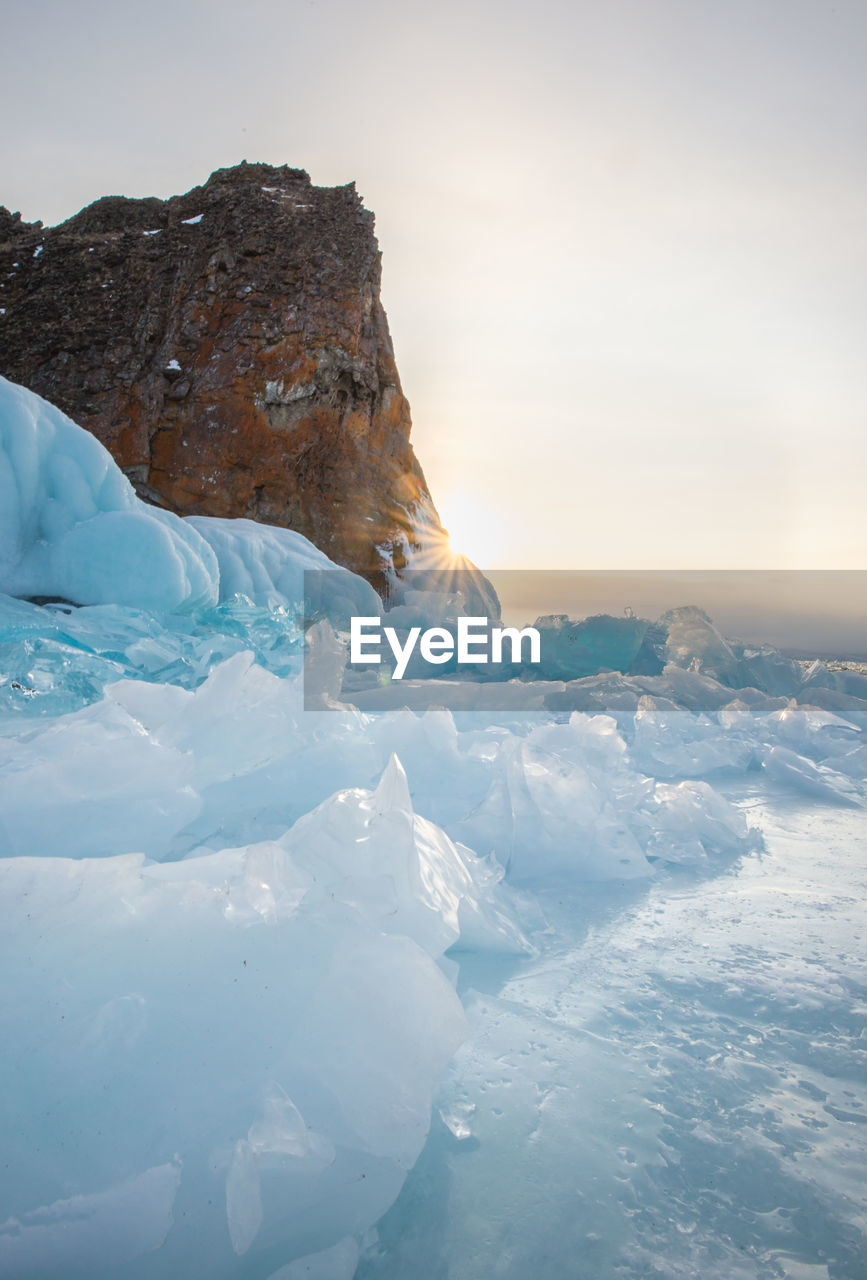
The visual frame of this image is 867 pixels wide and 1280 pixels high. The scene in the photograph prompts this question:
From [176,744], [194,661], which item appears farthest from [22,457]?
[176,744]

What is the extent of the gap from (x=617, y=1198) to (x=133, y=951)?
0.70m

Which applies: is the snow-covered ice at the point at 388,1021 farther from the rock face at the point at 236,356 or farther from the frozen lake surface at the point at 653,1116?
the rock face at the point at 236,356

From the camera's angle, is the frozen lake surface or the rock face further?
the rock face

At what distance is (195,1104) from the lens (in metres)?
0.76

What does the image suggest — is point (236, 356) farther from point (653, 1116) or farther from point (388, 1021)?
point (653, 1116)

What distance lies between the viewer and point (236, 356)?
1133 centimetres

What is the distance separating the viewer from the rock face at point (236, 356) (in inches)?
444

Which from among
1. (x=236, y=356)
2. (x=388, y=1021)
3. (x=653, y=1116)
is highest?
(x=236, y=356)

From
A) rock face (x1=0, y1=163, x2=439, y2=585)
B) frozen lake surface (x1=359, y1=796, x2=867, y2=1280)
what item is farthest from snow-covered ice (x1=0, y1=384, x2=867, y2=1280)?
rock face (x1=0, y1=163, x2=439, y2=585)

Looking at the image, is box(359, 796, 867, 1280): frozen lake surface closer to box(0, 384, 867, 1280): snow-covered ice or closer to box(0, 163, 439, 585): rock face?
box(0, 384, 867, 1280): snow-covered ice

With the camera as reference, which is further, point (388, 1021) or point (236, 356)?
point (236, 356)

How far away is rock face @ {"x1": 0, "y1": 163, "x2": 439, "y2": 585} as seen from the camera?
1127 cm

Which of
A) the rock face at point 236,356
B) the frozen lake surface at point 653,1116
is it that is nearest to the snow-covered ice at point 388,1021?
the frozen lake surface at point 653,1116

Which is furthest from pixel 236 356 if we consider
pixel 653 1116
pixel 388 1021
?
pixel 653 1116
